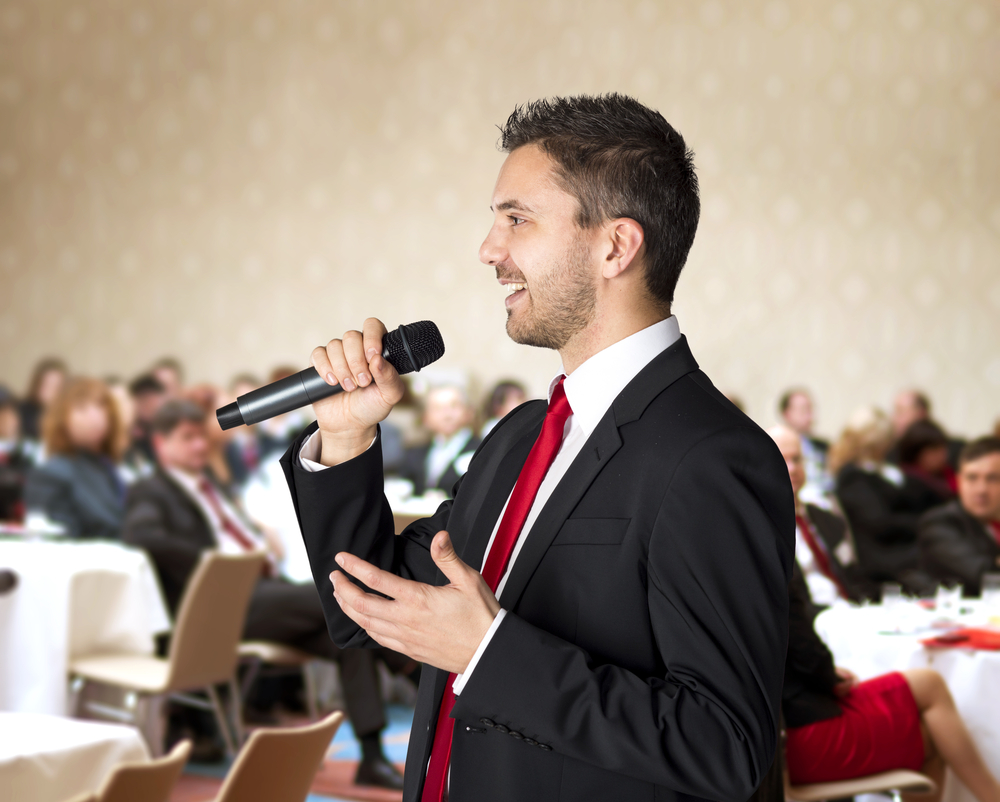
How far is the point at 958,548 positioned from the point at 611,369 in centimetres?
412

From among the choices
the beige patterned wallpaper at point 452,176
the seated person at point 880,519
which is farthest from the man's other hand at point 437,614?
the beige patterned wallpaper at point 452,176

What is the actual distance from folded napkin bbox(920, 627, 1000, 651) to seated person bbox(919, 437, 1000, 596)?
57.0 inches

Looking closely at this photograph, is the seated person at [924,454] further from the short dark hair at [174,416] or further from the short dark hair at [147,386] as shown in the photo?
the short dark hair at [147,386]

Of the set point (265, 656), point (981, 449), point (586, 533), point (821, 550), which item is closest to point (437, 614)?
point (586, 533)

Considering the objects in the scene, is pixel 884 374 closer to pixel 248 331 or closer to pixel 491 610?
pixel 248 331

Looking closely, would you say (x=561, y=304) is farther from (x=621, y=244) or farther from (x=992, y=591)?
(x=992, y=591)

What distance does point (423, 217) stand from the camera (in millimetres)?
10930

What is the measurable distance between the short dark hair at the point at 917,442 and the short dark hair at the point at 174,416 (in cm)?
467

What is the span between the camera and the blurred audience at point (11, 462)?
6180 millimetres

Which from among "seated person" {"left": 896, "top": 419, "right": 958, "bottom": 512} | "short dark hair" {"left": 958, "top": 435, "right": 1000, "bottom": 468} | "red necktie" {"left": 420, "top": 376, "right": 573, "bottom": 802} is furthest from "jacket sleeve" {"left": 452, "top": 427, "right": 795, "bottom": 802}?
"seated person" {"left": 896, "top": 419, "right": 958, "bottom": 512}

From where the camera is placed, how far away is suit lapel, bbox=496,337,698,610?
1120mm

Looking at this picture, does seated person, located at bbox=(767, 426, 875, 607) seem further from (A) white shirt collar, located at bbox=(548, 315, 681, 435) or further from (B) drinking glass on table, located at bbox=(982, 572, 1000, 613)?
(A) white shirt collar, located at bbox=(548, 315, 681, 435)

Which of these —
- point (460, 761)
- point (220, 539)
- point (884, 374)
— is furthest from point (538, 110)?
point (884, 374)

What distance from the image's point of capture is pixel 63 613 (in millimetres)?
4070
